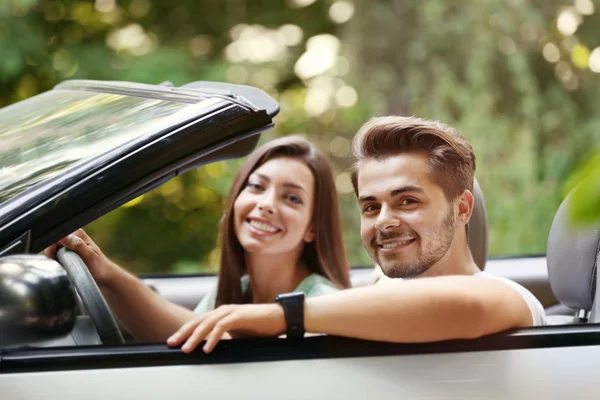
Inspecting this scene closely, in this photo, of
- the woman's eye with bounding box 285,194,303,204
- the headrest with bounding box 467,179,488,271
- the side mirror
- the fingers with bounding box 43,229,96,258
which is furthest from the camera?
the woman's eye with bounding box 285,194,303,204

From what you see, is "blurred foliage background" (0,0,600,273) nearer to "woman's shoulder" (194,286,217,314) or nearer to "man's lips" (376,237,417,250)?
"woman's shoulder" (194,286,217,314)

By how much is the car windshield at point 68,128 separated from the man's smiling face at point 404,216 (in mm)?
392

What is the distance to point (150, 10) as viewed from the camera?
22.8ft

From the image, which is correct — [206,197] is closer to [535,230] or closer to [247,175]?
[535,230]

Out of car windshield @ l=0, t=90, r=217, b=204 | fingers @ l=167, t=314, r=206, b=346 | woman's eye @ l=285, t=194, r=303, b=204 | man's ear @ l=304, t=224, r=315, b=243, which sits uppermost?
car windshield @ l=0, t=90, r=217, b=204

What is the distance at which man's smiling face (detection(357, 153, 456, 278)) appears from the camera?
1.57 m

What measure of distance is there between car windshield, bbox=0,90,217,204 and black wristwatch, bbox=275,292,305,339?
1.42 feet

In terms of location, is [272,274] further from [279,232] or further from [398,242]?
[398,242]

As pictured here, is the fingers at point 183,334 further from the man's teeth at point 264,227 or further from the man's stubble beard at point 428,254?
the man's teeth at point 264,227

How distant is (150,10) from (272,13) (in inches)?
42.5

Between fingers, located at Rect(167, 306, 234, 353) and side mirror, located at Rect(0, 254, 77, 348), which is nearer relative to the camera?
side mirror, located at Rect(0, 254, 77, 348)

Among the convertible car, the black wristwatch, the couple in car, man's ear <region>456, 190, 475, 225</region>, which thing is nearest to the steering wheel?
the convertible car

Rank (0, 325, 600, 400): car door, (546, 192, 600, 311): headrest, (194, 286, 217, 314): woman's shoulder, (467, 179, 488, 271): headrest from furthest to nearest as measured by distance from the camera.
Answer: (194, 286, 217, 314): woman's shoulder, (467, 179, 488, 271): headrest, (546, 192, 600, 311): headrest, (0, 325, 600, 400): car door

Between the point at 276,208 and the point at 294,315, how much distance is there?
3.07ft
